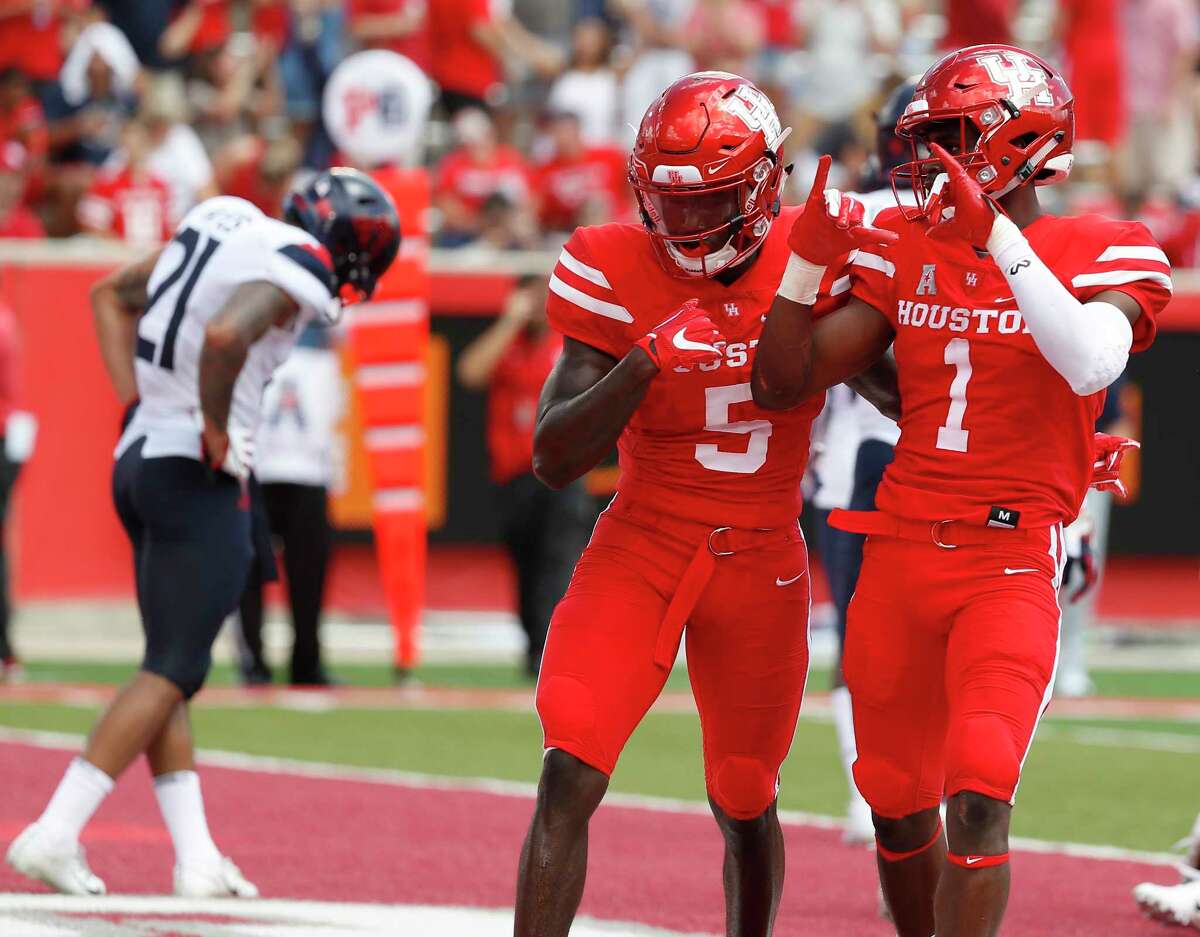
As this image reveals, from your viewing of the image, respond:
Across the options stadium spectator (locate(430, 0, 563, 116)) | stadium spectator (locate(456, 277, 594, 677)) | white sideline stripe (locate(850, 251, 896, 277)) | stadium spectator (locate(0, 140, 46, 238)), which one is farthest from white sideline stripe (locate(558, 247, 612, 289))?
stadium spectator (locate(430, 0, 563, 116))

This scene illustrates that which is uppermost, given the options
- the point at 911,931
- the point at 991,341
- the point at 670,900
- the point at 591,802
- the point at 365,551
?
the point at 991,341

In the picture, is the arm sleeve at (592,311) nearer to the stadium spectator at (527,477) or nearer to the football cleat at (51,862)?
the football cleat at (51,862)

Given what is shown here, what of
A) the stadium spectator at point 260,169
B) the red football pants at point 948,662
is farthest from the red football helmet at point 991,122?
the stadium spectator at point 260,169

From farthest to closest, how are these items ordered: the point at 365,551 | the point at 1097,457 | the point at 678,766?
the point at 365,551 → the point at 678,766 → the point at 1097,457

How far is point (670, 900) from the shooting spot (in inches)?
244

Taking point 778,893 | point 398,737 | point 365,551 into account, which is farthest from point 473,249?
point 778,893

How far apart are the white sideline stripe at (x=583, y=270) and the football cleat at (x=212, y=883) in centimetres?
226

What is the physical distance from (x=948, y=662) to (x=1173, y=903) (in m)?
1.73

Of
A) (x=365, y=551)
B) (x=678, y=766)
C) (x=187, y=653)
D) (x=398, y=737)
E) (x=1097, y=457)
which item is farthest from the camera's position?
(x=365, y=551)

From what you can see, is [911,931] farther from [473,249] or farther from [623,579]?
[473,249]

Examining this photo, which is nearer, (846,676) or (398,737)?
(846,676)

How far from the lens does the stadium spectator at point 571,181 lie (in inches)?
573

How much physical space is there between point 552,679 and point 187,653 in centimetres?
191

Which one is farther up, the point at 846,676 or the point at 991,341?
the point at 991,341
